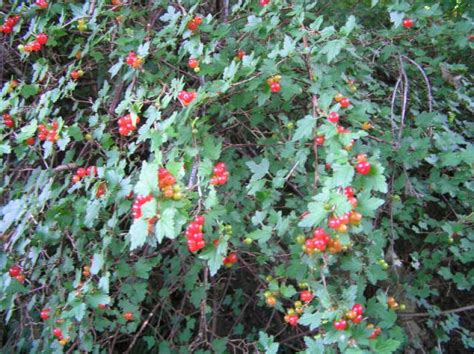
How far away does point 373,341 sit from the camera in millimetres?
1477

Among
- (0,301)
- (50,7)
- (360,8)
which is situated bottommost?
(360,8)

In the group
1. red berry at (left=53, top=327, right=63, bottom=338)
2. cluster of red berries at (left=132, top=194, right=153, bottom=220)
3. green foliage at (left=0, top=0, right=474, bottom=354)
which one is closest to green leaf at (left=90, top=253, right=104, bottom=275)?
green foliage at (left=0, top=0, right=474, bottom=354)

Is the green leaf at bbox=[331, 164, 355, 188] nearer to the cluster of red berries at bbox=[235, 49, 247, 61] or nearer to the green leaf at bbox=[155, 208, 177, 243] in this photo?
the green leaf at bbox=[155, 208, 177, 243]

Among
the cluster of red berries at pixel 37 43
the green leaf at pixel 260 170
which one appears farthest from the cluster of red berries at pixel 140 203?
A: the cluster of red berries at pixel 37 43

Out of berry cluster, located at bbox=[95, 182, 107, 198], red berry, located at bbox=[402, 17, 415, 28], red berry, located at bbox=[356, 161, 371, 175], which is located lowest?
red berry, located at bbox=[402, 17, 415, 28]

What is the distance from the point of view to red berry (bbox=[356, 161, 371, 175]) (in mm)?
1408

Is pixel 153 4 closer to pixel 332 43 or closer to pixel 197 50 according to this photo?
pixel 197 50

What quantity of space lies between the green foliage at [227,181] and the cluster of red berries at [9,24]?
0.04m

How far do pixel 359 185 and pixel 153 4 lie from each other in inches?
71.1

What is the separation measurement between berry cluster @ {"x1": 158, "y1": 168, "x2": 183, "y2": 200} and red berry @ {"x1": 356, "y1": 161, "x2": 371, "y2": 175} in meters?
0.52

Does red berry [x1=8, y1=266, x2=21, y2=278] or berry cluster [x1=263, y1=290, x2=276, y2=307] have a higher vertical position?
red berry [x1=8, y1=266, x2=21, y2=278]

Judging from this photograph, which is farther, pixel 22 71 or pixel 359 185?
pixel 22 71

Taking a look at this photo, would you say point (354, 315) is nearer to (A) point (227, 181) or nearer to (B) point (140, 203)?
(B) point (140, 203)

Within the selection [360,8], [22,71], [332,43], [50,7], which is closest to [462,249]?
[332,43]
